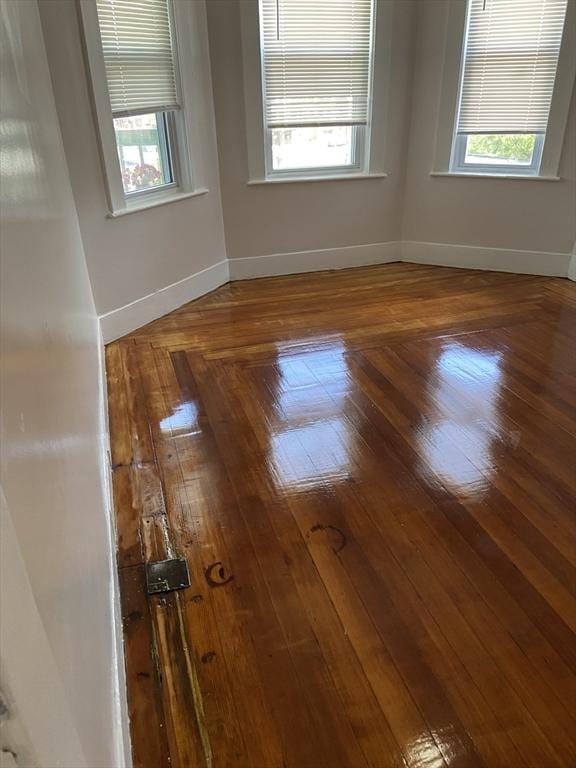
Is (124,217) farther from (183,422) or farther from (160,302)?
(183,422)

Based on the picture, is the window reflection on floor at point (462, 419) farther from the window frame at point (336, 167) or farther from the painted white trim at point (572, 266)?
the window frame at point (336, 167)

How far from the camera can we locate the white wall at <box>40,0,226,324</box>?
270 cm

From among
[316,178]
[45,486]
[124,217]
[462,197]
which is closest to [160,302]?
[124,217]

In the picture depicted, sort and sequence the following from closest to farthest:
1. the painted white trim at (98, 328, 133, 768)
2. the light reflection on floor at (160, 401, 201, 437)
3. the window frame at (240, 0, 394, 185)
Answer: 1. the painted white trim at (98, 328, 133, 768)
2. the light reflection on floor at (160, 401, 201, 437)
3. the window frame at (240, 0, 394, 185)

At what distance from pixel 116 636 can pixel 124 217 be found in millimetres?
2459

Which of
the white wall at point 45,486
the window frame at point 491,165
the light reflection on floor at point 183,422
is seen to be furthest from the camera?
the window frame at point 491,165

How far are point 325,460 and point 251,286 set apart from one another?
2.30 meters

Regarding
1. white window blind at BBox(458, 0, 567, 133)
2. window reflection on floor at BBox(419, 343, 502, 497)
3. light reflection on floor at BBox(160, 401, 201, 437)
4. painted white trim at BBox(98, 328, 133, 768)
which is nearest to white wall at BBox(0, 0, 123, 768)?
painted white trim at BBox(98, 328, 133, 768)

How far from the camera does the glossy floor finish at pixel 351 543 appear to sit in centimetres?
133

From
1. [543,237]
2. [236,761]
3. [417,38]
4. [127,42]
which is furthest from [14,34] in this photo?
[543,237]

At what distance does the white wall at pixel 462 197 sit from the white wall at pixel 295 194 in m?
0.10

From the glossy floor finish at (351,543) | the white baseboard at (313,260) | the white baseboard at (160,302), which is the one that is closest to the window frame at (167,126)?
the white baseboard at (160,302)

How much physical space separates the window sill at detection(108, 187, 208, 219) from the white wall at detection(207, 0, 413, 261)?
366mm

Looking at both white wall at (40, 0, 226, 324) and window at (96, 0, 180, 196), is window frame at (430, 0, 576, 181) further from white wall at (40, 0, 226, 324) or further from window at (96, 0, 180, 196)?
window at (96, 0, 180, 196)
